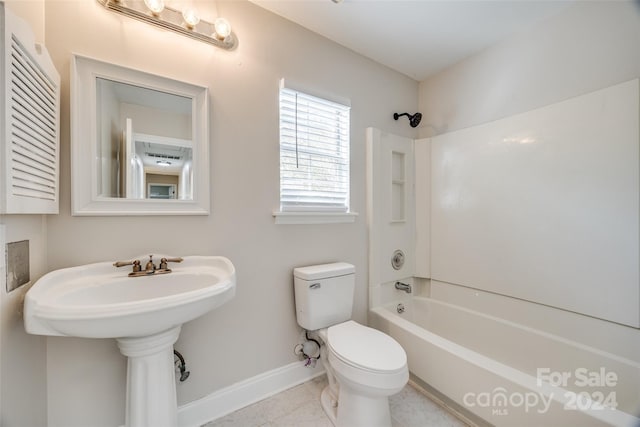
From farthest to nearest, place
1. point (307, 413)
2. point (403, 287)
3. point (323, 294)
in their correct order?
point (403, 287)
point (323, 294)
point (307, 413)

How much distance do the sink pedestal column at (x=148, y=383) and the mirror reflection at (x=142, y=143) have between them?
67 centimetres

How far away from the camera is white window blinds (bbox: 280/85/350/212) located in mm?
1599


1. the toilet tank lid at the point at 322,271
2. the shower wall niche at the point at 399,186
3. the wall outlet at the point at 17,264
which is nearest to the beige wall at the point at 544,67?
the shower wall niche at the point at 399,186

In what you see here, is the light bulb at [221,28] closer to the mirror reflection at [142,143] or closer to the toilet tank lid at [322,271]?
the mirror reflection at [142,143]

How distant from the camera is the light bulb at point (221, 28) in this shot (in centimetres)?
127

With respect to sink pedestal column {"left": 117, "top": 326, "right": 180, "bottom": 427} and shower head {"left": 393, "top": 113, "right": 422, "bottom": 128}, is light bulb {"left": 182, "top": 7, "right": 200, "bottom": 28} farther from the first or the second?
shower head {"left": 393, "top": 113, "right": 422, "bottom": 128}

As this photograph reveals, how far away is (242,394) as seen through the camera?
4.66 ft

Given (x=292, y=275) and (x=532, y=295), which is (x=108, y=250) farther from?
(x=532, y=295)

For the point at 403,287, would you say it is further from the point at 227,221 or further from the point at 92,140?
the point at 92,140

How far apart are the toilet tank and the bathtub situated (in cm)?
42

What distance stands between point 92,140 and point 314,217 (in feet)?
3.92

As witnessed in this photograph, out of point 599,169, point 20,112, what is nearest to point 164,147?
point 20,112

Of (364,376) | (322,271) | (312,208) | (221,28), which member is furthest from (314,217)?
(221,28)

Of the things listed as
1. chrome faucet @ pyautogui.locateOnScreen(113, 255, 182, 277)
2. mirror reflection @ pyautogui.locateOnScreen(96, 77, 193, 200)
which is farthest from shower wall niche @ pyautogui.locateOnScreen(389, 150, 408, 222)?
chrome faucet @ pyautogui.locateOnScreen(113, 255, 182, 277)
